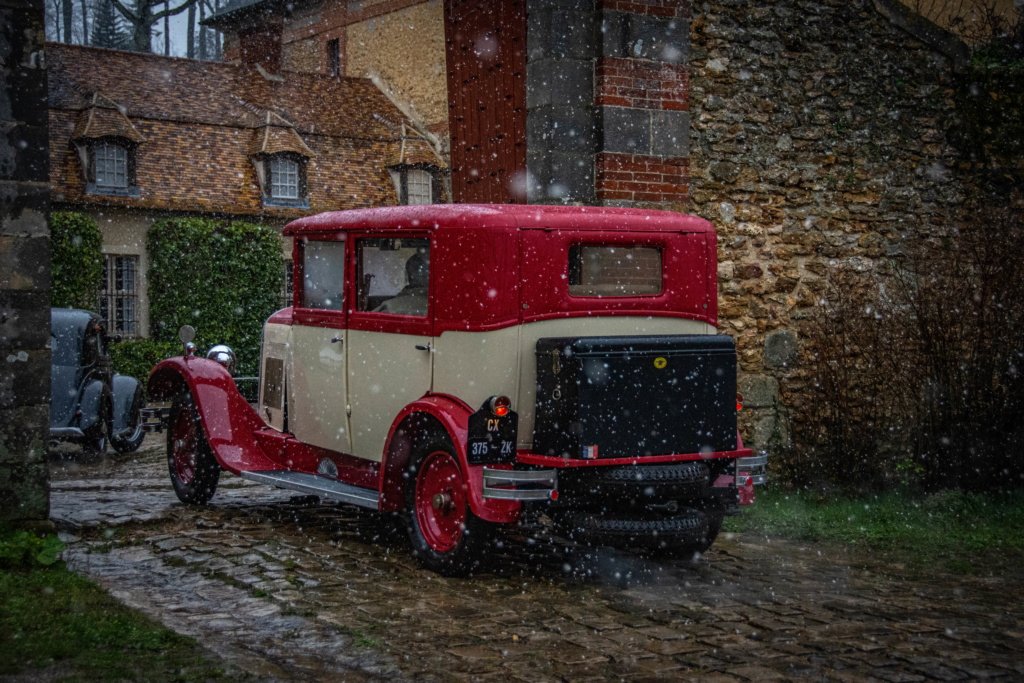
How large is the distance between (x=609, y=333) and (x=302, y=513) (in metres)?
2.94

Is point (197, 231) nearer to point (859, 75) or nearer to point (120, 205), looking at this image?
point (120, 205)

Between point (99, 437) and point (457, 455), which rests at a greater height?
point (457, 455)

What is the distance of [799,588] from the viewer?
225 inches

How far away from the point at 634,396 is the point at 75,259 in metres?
17.1

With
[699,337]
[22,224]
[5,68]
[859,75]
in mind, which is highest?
[859,75]

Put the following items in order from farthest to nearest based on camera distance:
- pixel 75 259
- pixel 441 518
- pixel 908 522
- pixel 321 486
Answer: pixel 75 259 < pixel 908 522 < pixel 321 486 < pixel 441 518

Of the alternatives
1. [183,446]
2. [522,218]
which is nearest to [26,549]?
[183,446]

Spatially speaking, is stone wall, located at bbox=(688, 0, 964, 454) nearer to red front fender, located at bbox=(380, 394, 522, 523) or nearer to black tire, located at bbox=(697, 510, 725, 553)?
black tire, located at bbox=(697, 510, 725, 553)

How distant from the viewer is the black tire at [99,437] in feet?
37.6

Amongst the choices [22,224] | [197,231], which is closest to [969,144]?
[22,224]

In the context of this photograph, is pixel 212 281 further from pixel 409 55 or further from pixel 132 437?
pixel 132 437

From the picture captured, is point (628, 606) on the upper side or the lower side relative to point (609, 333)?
lower

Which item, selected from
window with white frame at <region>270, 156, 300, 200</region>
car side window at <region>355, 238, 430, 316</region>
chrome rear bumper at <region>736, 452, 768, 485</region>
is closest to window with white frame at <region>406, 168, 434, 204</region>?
window with white frame at <region>270, 156, 300, 200</region>

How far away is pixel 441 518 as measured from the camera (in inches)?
239
